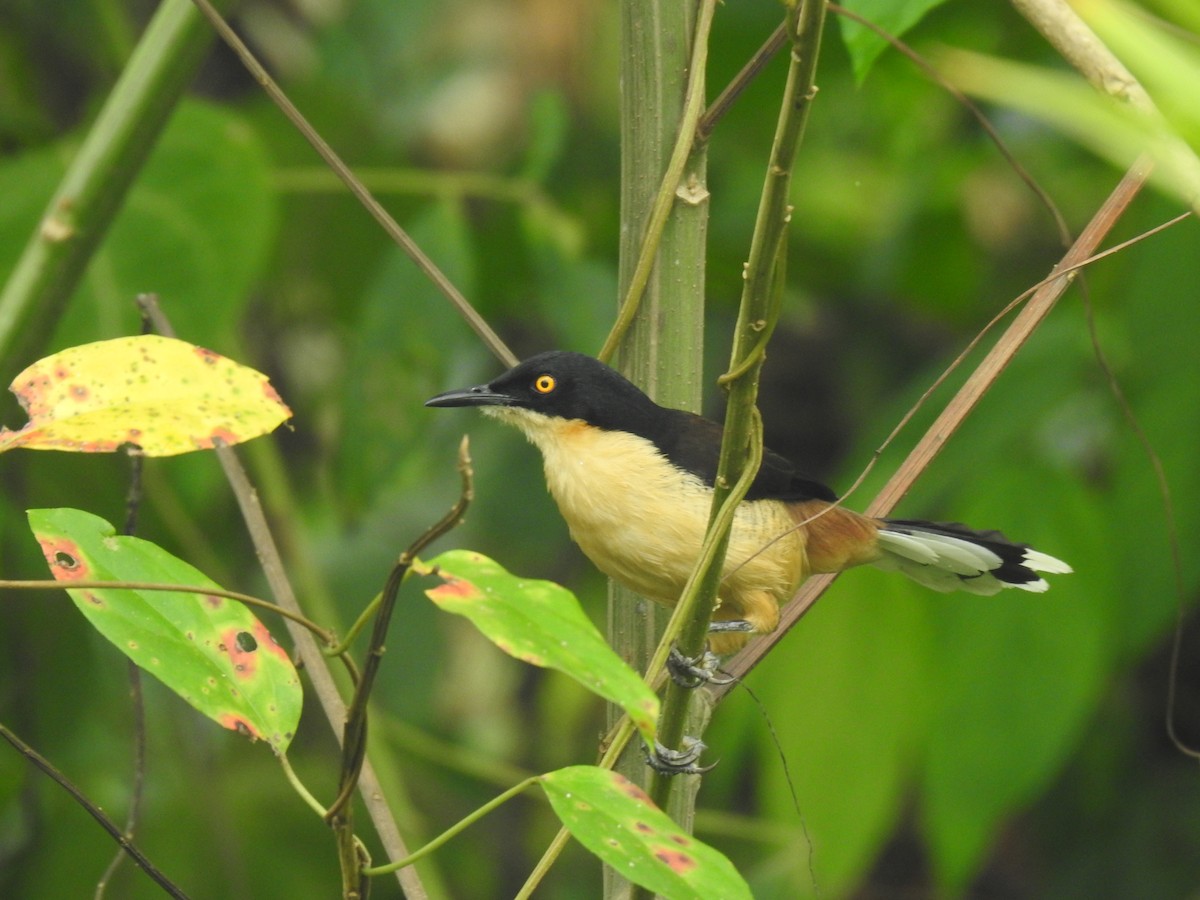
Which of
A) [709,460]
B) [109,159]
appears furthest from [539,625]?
[709,460]

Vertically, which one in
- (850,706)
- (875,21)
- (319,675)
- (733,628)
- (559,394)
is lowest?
(850,706)

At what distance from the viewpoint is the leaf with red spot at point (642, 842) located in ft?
3.32

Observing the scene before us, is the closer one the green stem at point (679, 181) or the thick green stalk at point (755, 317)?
the thick green stalk at point (755, 317)

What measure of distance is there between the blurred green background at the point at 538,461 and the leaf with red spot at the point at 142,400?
29.4 inches

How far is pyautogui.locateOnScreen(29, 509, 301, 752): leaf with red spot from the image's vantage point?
1186 millimetres

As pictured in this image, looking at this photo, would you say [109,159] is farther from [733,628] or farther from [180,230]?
[733,628]

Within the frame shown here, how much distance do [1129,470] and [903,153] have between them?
1.87m

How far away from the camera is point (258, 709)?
49.9 inches

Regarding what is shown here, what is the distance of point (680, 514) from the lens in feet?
7.61

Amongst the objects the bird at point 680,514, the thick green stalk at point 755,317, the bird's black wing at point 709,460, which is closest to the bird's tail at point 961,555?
the bird at point 680,514

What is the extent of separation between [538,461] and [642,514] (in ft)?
7.03

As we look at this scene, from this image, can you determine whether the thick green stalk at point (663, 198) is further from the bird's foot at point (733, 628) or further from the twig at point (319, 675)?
the bird's foot at point (733, 628)

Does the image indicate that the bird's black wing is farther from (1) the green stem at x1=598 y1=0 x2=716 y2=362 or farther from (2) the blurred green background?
(2) the blurred green background

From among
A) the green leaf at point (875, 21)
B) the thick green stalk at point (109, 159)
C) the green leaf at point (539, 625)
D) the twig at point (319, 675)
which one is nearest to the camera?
the green leaf at point (539, 625)
